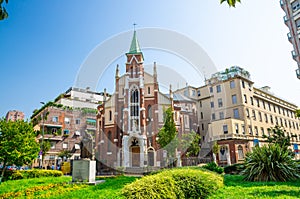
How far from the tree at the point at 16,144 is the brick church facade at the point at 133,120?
12303mm

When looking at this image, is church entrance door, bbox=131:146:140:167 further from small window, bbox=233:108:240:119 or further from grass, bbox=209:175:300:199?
grass, bbox=209:175:300:199

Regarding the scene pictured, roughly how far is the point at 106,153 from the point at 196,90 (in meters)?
26.2

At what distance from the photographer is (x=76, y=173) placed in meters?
14.4

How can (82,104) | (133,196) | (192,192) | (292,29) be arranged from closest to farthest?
(133,196) < (192,192) < (292,29) < (82,104)

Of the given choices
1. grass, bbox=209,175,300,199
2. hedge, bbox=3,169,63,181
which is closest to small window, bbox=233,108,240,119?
grass, bbox=209,175,300,199

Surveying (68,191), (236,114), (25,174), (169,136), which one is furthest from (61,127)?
(68,191)

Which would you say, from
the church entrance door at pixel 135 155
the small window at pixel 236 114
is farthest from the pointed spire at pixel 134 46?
the small window at pixel 236 114

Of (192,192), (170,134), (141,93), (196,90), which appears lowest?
(192,192)

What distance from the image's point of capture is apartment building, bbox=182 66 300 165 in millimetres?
34156

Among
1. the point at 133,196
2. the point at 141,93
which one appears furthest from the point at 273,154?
the point at 141,93

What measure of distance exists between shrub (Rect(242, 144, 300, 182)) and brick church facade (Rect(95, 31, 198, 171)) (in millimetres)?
18388

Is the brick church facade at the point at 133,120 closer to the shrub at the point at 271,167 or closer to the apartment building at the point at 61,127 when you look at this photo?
the apartment building at the point at 61,127

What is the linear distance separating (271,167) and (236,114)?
2770 cm

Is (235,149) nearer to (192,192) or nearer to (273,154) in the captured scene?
(273,154)
